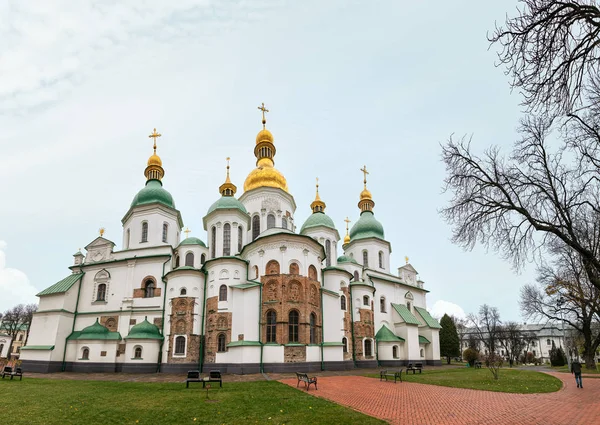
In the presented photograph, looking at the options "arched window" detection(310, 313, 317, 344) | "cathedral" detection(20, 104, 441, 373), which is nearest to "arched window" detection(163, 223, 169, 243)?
"cathedral" detection(20, 104, 441, 373)

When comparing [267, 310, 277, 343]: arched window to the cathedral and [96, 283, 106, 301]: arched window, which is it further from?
[96, 283, 106, 301]: arched window

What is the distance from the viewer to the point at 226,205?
1372 inches

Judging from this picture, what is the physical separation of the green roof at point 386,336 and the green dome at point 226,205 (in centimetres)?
1694

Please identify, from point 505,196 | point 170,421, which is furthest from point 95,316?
point 505,196

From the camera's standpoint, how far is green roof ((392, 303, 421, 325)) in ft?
124

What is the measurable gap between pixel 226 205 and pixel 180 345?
40.9ft

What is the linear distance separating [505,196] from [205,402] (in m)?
12.7

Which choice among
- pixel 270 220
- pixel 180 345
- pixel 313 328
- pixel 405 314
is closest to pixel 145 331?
pixel 180 345

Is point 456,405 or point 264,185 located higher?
point 264,185

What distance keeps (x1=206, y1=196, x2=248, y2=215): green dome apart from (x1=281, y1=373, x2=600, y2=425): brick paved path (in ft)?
63.3

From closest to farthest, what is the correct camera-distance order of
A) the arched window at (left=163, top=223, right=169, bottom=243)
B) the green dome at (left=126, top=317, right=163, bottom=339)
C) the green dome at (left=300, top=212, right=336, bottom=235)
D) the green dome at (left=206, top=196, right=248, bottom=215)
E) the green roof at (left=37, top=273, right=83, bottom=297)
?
the green dome at (left=126, top=317, right=163, bottom=339) → the green roof at (left=37, top=273, right=83, bottom=297) → the green dome at (left=206, top=196, right=248, bottom=215) → the arched window at (left=163, top=223, right=169, bottom=243) → the green dome at (left=300, top=212, right=336, bottom=235)

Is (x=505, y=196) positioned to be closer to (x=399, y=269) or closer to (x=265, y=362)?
(x=265, y=362)

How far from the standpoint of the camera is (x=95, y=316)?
104ft

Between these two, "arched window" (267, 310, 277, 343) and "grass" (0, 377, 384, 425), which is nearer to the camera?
"grass" (0, 377, 384, 425)
